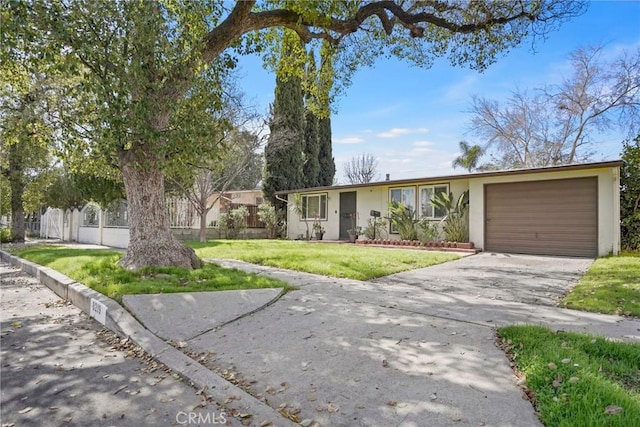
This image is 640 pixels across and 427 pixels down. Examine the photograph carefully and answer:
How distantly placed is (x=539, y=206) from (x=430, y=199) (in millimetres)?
3855

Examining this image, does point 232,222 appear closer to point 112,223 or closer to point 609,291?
point 112,223

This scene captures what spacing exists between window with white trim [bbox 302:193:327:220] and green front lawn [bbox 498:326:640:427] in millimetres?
15124

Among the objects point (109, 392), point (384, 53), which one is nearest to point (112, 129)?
point (109, 392)

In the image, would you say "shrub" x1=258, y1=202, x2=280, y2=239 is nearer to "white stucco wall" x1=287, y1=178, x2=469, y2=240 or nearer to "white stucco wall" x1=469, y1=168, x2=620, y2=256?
"white stucco wall" x1=287, y1=178, x2=469, y2=240

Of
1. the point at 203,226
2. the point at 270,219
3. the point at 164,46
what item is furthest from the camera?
the point at 270,219

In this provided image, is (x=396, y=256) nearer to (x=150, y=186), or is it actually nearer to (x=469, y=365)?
(x=150, y=186)

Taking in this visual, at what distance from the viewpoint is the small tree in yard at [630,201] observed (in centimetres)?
1046

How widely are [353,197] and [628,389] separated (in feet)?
49.3

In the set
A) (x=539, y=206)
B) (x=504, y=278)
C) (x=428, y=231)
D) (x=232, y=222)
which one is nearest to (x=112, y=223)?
(x=232, y=222)

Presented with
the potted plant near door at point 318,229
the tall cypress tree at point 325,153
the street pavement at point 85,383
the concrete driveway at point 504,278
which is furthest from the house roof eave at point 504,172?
the street pavement at point 85,383

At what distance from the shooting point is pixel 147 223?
270 inches

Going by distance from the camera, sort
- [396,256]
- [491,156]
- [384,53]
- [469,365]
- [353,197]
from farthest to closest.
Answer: [491,156], [353,197], [384,53], [396,256], [469,365]

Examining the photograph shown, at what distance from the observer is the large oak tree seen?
5.49 meters

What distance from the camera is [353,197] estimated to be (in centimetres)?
1736
